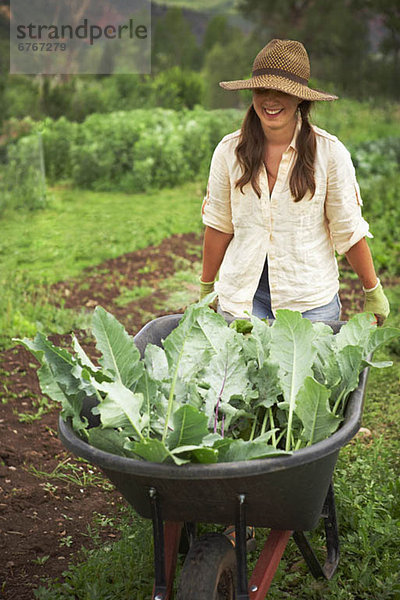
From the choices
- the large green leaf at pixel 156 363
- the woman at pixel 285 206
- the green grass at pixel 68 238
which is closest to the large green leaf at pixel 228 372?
the large green leaf at pixel 156 363

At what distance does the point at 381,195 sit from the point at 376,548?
6.15m

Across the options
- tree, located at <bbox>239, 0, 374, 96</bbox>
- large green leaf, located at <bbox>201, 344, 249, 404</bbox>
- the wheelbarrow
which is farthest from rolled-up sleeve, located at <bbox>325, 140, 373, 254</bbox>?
tree, located at <bbox>239, 0, 374, 96</bbox>

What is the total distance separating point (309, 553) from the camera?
244 centimetres

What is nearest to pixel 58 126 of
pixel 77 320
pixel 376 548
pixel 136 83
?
pixel 136 83

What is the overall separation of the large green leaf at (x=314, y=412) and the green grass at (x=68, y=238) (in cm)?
314

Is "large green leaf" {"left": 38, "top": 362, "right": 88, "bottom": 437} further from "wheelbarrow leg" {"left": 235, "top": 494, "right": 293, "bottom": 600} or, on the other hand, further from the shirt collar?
the shirt collar

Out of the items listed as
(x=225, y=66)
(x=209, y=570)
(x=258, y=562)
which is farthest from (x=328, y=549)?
(x=225, y=66)

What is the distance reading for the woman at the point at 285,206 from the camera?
8.68 feet

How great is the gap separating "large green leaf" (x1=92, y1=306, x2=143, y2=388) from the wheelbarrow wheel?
47 centimetres

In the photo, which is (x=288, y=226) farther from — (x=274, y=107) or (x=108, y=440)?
(x=108, y=440)

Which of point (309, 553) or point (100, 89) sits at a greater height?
point (100, 89)

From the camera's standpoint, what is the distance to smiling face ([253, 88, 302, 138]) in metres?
2.60

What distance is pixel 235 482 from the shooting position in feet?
5.48

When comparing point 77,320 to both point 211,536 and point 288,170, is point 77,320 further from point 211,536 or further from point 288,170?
point 211,536
